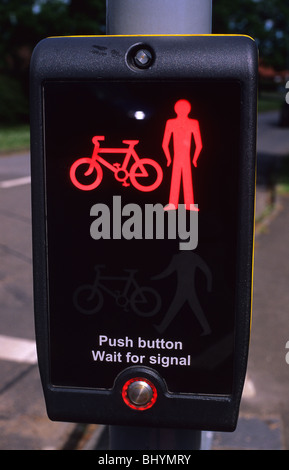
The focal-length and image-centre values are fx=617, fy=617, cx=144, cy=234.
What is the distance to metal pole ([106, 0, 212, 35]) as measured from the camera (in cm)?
149

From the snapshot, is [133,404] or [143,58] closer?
[143,58]

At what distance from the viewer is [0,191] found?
38.6 ft

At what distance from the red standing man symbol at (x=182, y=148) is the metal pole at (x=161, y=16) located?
268 mm

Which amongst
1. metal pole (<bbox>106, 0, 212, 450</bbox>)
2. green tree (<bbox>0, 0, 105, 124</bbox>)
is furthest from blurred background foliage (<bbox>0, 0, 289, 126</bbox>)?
metal pole (<bbox>106, 0, 212, 450</bbox>)

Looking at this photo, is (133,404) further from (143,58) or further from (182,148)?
(143,58)

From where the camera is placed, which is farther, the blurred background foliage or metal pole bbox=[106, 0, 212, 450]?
the blurred background foliage

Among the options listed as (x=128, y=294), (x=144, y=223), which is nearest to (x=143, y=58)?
(x=144, y=223)

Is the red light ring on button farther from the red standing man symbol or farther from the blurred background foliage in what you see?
the blurred background foliage

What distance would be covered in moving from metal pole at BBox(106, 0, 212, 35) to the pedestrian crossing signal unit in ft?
0.51

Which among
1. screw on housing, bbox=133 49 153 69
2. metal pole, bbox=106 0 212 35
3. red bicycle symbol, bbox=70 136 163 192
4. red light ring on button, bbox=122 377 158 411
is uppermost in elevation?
metal pole, bbox=106 0 212 35

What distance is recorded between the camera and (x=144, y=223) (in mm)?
1390

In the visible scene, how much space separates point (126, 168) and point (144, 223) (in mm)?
130

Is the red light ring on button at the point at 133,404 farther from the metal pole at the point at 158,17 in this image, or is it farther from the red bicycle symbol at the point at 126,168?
the metal pole at the point at 158,17

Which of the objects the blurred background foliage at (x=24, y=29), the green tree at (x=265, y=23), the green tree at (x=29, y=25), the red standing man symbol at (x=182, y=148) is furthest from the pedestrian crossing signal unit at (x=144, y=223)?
the green tree at (x=265, y=23)
